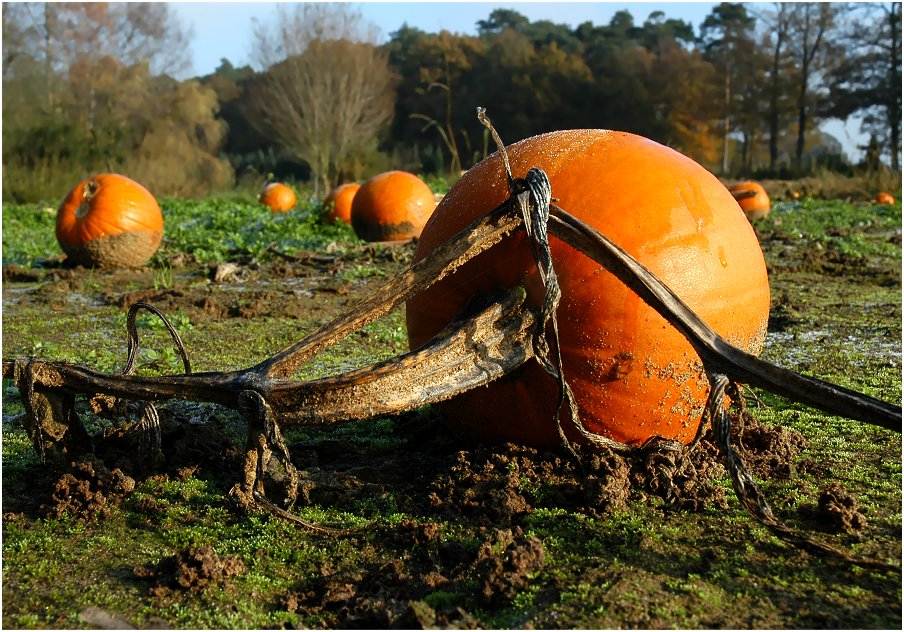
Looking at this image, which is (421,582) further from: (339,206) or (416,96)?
(416,96)

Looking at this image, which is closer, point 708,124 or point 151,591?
point 151,591

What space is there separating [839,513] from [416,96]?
50.3m

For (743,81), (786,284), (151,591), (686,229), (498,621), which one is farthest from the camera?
(743,81)

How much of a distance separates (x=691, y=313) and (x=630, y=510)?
2.31 ft

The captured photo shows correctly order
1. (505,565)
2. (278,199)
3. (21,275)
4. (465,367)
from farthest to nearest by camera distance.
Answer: (278,199) < (21,275) < (465,367) < (505,565)

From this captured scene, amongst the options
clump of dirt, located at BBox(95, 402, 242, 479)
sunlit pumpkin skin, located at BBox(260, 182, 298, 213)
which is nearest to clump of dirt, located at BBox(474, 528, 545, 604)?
clump of dirt, located at BBox(95, 402, 242, 479)

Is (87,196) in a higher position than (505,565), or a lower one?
higher

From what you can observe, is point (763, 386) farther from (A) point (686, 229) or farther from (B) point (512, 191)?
(B) point (512, 191)

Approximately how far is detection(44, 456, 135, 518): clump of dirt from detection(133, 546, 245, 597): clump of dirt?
540 mm

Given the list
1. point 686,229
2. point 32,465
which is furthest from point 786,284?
point 32,465

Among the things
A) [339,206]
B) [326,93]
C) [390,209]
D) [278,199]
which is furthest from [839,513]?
[326,93]

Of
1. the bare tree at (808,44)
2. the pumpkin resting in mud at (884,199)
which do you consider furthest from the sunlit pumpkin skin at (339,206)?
the bare tree at (808,44)

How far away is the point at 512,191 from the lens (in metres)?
3.03

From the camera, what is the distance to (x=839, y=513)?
295cm
